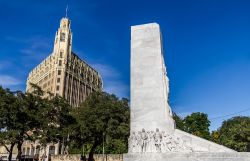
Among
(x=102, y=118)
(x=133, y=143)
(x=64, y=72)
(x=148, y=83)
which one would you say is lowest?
(x=133, y=143)

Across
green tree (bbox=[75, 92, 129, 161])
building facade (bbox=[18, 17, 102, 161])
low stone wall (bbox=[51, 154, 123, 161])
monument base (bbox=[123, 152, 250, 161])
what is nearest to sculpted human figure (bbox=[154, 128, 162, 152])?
monument base (bbox=[123, 152, 250, 161])

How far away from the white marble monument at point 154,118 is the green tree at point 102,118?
49.9 feet

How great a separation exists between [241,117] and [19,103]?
63.4 meters

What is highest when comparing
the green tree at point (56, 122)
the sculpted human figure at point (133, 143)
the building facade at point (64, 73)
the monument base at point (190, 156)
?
the building facade at point (64, 73)

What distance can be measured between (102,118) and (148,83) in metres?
16.4

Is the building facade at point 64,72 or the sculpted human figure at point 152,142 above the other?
the building facade at point 64,72

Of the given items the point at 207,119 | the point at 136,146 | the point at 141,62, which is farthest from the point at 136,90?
the point at 207,119

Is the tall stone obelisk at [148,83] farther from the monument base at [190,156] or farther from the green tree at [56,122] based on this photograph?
the green tree at [56,122]

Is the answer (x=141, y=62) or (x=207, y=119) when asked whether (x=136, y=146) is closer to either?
(x=141, y=62)

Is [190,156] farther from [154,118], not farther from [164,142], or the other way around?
[154,118]

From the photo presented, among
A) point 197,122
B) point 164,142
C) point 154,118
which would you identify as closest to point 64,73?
point 197,122

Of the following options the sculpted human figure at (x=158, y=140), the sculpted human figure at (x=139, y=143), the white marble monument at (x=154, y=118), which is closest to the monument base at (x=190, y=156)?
the white marble monument at (x=154, y=118)

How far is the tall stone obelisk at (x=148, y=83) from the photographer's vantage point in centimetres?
1920

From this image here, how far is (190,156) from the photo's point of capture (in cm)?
1695
